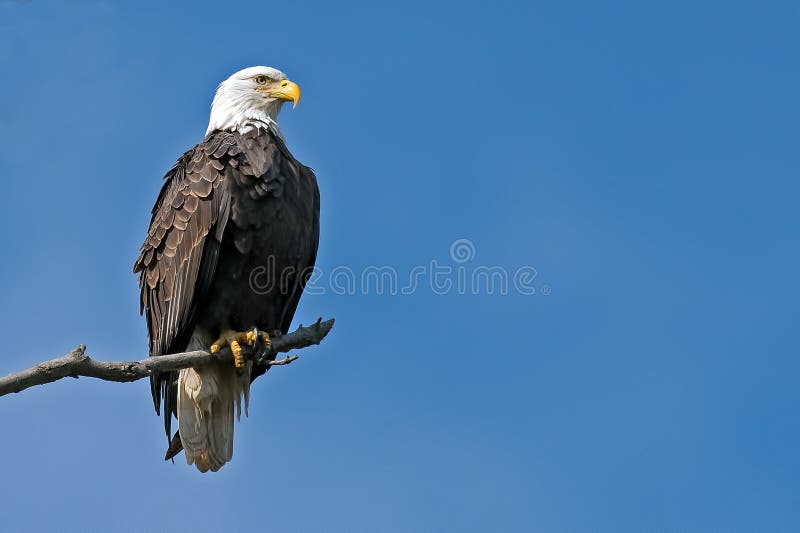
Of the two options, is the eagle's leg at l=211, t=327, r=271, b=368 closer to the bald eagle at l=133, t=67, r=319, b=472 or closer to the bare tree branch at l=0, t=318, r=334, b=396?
the bald eagle at l=133, t=67, r=319, b=472

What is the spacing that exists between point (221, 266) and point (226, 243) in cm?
17

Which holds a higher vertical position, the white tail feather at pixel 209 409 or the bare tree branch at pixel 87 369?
the white tail feather at pixel 209 409

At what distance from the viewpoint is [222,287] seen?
7.11m

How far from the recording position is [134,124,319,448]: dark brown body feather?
23.1 ft

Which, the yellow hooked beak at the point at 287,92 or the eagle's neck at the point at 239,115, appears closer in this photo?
the eagle's neck at the point at 239,115

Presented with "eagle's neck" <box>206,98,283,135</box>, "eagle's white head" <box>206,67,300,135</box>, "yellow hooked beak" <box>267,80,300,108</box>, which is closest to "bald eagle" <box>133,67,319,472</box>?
"eagle's neck" <box>206,98,283,135</box>

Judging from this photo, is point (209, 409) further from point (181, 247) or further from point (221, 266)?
point (181, 247)

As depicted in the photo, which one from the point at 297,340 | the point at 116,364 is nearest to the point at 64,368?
the point at 116,364

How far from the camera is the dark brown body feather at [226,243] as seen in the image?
703cm

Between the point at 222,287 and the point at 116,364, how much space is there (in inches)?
72.0

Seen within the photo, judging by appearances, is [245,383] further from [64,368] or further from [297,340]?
[64,368]

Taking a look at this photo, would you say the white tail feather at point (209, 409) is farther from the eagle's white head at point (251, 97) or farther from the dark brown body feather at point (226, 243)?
the eagle's white head at point (251, 97)

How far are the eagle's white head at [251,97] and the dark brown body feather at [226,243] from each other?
1.92ft

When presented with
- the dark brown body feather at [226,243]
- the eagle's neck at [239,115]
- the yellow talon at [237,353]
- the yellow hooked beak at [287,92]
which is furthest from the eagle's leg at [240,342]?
the yellow hooked beak at [287,92]
